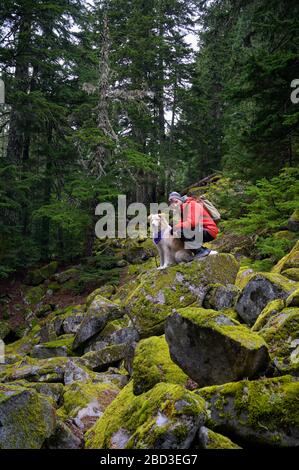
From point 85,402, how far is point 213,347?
7.95 feet

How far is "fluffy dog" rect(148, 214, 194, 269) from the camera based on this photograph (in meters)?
7.64

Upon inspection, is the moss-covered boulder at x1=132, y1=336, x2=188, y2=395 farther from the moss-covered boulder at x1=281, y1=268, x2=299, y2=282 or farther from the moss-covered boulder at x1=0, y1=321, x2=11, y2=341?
the moss-covered boulder at x1=0, y1=321, x2=11, y2=341

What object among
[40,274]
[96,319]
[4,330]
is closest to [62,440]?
[96,319]

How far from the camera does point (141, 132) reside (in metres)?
25.0

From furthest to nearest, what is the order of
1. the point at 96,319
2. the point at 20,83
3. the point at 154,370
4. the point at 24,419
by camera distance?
the point at 20,83 < the point at 96,319 < the point at 154,370 < the point at 24,419

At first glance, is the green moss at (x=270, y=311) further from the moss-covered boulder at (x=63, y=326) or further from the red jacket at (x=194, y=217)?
the moss-covered boulder at (x=63, y=326)

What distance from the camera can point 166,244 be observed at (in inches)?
303

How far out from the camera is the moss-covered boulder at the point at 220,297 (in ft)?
21.4

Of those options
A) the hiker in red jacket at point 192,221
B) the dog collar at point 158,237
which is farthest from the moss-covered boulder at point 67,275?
the hiker in red jacket at point 192,221

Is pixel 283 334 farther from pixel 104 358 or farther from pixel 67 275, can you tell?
pixel 67 275

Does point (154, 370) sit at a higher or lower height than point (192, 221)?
lower

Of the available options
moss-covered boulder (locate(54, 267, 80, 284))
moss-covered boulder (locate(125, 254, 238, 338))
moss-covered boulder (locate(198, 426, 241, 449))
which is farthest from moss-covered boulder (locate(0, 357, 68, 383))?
moss-covered boulder (locate(54, 267, 80, 284))

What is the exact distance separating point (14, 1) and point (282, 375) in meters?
18.8
